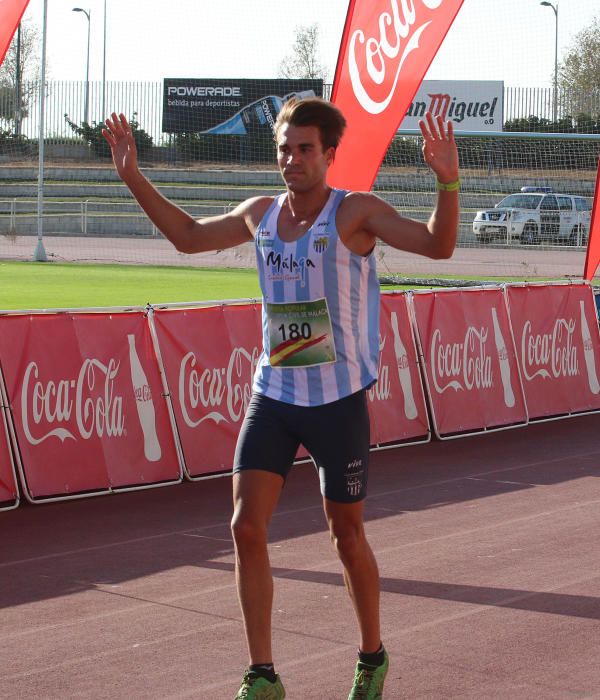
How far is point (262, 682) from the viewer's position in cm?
430

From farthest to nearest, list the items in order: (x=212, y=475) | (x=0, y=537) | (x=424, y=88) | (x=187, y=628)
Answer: (x=424, y=88) < (x=212, y=475) < (x=0, y=537) < (x=187, y=628)

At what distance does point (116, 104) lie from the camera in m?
51.4

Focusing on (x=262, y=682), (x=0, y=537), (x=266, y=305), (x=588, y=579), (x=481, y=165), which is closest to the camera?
(x=262, y=682)

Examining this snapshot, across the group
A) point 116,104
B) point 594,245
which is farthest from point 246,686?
point 116,104

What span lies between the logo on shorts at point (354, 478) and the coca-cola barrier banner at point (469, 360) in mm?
6620

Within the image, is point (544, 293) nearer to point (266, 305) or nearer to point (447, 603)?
point (447, 603)

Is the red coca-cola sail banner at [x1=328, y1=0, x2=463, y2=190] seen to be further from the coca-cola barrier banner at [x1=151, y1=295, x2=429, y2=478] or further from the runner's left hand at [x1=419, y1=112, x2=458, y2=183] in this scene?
the runner's left hand at [x1=419, y1=112, x2=458, y2=183]

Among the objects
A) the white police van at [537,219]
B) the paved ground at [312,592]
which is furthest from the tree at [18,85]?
the paved ground at [312,592]

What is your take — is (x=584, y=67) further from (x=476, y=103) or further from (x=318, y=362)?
(x=318, y=362)

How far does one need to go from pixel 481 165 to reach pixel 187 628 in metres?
31.0

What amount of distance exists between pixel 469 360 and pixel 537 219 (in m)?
24.6

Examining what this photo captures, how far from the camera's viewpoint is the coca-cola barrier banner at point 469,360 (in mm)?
11211

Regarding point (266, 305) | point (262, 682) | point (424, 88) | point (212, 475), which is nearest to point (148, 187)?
point (266, 305)

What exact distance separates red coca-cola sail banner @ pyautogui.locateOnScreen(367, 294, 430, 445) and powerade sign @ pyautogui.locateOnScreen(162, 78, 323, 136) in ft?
142
